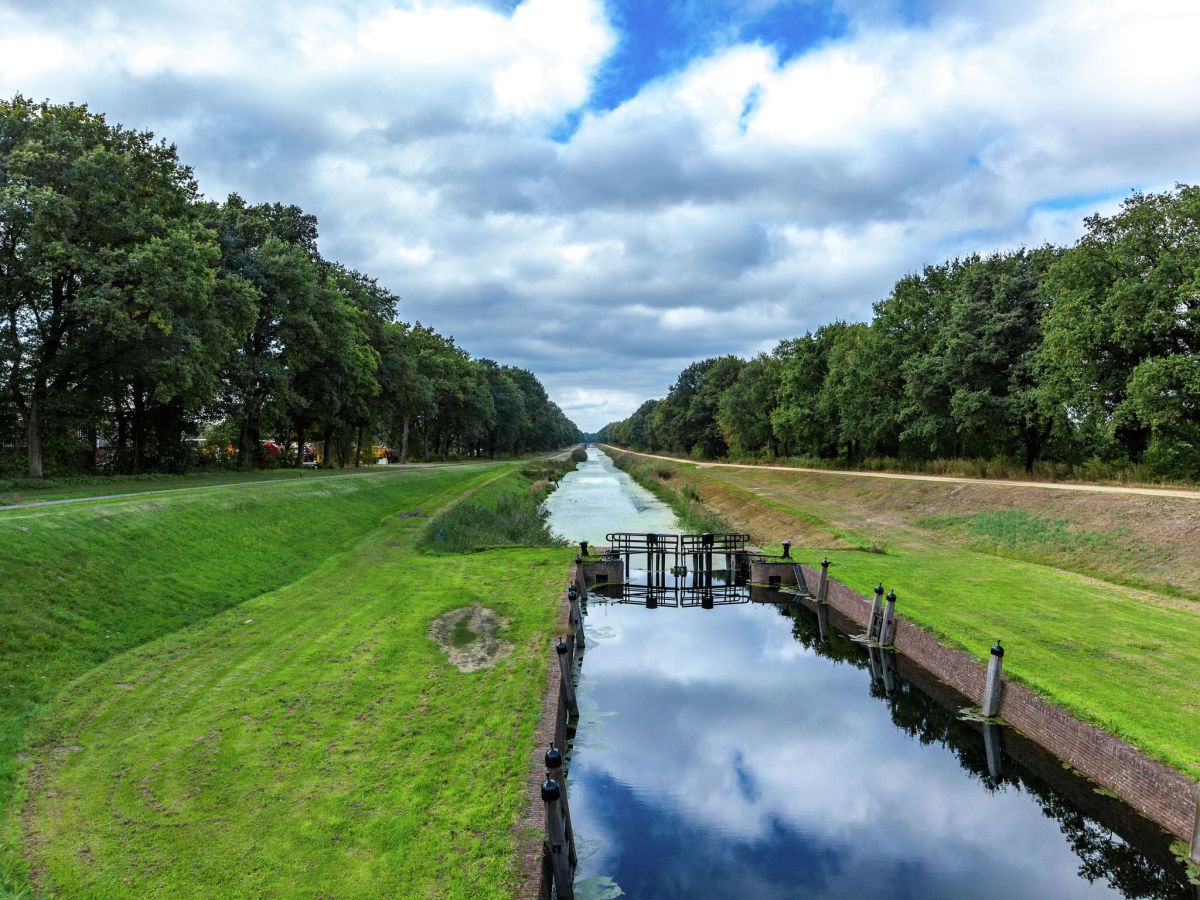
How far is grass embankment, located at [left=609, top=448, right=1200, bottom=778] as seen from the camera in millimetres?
11297

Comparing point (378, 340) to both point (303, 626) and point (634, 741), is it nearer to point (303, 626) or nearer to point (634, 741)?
point (303, 626)

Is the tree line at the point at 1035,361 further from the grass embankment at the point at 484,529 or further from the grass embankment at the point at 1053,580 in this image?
the grass embankment at the point at 484,529

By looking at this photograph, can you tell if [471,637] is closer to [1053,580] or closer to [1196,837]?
[1196,837]

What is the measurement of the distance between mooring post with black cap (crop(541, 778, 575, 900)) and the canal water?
27.3 inches

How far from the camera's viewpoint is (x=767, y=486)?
192 ft

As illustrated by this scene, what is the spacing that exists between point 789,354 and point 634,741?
7458 centimetres

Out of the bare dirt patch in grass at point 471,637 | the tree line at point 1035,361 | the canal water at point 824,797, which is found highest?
Result: the tree line at point 1035,361

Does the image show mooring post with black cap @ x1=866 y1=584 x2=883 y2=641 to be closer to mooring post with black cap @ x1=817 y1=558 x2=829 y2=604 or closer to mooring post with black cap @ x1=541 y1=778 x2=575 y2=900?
mooring post with black cap @ x1=817 y1=558 x2=829 y2=604

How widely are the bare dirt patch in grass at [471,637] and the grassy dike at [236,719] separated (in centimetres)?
32

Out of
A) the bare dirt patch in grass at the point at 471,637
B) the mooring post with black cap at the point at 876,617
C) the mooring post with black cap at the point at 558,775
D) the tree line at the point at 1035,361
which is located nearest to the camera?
the mooring post with black cap at the point at 558,775

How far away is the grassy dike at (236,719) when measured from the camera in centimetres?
699

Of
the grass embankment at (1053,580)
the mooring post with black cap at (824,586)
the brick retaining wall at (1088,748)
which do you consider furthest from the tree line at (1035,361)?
the brick retaining wall at (1088,748)

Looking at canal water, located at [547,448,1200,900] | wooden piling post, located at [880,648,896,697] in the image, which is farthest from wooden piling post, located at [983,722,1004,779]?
wooden piling post, located at [880,648,896,697]

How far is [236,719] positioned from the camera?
10281 mm
